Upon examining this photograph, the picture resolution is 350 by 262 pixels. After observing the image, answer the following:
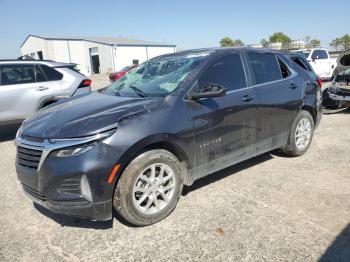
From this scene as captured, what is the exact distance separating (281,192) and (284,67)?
79.4 inches

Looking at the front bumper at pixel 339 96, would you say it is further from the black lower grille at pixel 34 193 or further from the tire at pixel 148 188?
the black lower grille at pixel 34 193

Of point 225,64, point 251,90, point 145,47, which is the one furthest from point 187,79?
point 145,47

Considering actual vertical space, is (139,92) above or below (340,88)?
above

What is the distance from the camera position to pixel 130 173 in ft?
9.88

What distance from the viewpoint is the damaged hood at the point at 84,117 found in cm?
291

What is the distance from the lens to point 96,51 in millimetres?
44906

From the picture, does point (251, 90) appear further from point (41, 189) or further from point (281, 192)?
point (41, 189)

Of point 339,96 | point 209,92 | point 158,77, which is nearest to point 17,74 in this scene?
point 158,77

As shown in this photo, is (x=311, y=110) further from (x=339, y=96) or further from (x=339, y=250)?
(x=339, y=96)

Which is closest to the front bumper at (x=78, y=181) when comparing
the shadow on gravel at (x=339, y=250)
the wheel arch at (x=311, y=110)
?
the shadow on gravel at (x=339, y=250)

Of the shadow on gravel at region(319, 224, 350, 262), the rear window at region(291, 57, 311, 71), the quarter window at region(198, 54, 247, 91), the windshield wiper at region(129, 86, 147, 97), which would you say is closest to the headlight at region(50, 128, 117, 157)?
the windshield wiper at region(129, 86, 147, 97)

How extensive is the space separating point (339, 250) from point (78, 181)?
93.8 inches

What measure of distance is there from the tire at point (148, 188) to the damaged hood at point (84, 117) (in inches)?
18.3

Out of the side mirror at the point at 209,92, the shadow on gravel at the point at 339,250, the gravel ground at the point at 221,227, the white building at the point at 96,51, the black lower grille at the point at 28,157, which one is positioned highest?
the white building at the point at 96,51
